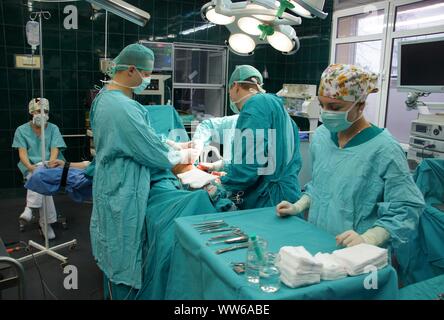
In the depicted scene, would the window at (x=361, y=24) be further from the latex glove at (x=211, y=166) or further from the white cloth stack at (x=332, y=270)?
the white cloth stack at (x=332, y=270)

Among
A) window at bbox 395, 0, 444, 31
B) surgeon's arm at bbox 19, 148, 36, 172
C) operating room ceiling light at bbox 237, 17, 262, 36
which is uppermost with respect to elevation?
window at bbox 395, 0, 444, 31

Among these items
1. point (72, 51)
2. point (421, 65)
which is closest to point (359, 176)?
point (421, 65)

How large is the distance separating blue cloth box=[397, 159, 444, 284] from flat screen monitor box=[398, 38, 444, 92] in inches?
41.2

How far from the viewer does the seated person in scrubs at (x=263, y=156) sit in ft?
6.78

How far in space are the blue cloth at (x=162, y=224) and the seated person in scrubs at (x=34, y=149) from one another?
1.92 meters

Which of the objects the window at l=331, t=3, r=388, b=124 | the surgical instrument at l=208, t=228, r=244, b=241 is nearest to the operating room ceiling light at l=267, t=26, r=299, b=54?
the surgical instrument at l=208, t=228, r=244, b=241

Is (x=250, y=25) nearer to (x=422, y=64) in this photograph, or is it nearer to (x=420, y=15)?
(x=422, y=64)

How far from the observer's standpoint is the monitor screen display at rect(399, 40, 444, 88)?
317cm

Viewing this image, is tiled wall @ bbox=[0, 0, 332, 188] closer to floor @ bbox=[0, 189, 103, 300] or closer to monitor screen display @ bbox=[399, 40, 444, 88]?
floor @ bbox=[0, 189, 103, 300]

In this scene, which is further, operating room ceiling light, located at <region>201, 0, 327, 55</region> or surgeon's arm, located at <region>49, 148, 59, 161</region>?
surgeon's arm, located at <region>49, 148, 59, 161</region>

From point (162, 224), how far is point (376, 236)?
3.66ft

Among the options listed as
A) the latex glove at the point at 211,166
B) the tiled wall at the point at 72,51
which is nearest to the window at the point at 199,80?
the tiled wall at the point at 72,51

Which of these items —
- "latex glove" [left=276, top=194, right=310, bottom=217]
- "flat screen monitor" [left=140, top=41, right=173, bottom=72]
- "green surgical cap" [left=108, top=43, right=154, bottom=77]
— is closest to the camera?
"latex glove" [left=276, top=194, right=310, bottom=217]

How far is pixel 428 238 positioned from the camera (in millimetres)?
2363
